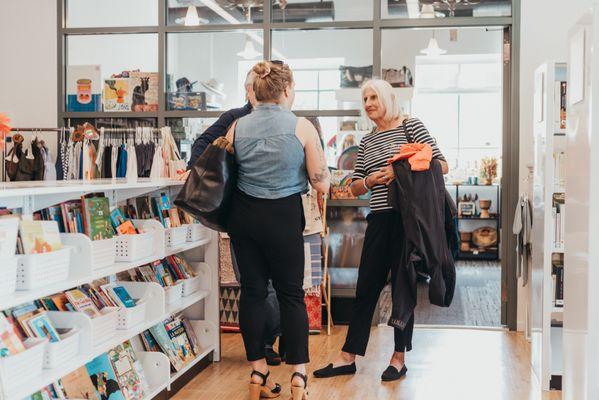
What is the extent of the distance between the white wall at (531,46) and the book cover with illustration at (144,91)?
2.78 m

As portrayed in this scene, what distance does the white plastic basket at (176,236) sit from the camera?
3988mm

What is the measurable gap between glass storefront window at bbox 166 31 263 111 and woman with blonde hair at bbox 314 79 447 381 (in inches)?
83.1

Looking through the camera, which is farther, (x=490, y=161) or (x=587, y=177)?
(x=490, y=161)

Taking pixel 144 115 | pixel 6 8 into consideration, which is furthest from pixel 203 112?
pixel 6 8

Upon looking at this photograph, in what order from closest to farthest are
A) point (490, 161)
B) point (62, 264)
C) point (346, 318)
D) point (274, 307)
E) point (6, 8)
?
point (62, 264), point (274, 307), point (346, 318), point (6, 8), point (490, 161)

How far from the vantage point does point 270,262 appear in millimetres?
3605

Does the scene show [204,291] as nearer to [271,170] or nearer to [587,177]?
[271,170]

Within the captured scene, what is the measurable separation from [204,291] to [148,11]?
8.81 feet

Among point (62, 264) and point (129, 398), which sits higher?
point (62, 264)

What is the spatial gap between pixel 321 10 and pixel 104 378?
358 cm

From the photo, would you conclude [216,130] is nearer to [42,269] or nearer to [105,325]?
[105,325]

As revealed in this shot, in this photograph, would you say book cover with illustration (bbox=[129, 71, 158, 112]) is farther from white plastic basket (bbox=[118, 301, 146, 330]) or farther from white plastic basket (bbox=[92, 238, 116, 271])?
white plastic basket (bbox=[92, 238, 116, 271])

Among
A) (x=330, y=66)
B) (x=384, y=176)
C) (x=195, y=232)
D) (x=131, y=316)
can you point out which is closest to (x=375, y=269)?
(x=384, y=176)

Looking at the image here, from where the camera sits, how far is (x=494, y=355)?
16.2ft
